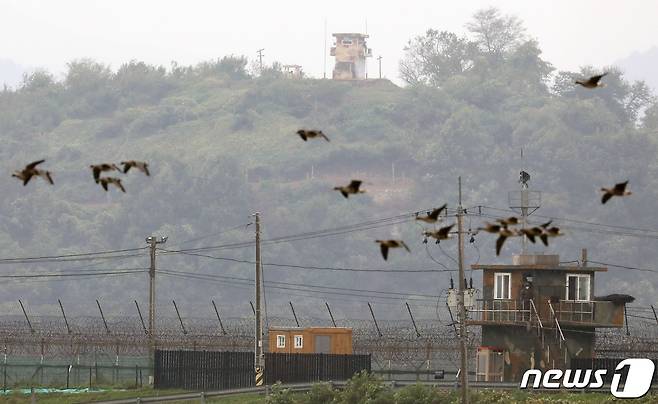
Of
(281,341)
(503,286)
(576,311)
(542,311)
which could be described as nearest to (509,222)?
(576,311)

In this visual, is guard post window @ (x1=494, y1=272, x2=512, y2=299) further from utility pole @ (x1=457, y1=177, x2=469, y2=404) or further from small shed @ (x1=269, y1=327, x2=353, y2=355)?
utility pole @ (x1=457, y1=177, x2=469, y2=404)

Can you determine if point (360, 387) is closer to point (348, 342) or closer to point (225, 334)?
point (348, 342)

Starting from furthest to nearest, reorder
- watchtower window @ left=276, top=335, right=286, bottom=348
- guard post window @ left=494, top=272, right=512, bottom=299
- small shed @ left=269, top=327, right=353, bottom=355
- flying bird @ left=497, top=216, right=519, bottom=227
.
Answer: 1. watchtower window @ left=276, top=335, right=286, bottom=348
2. small shed @ left=269, top=327, right=353, bottom=355
3. guard post window @ left=494, top=272, right=512, bottom=299
4. flying bird @ left=497, top=216, right=519, bottom=227

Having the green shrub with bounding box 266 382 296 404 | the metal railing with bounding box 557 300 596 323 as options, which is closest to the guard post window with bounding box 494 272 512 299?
the metal railing with bounding box 557 300 596 323

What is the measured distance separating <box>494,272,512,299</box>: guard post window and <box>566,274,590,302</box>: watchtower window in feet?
9.87

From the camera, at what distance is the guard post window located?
79812mm

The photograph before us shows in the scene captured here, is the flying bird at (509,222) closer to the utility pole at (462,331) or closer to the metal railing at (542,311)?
the utility pole at (462,331)

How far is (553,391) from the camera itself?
6594 cm

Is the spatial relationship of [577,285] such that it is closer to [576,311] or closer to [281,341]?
[576,311]

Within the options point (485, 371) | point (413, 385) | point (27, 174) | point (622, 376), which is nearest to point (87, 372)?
point (485, 371)

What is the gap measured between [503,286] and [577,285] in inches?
149

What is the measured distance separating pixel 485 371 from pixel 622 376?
15.1 metres

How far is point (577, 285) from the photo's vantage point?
79.0m

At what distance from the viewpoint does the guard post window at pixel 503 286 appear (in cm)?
7981
